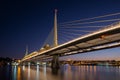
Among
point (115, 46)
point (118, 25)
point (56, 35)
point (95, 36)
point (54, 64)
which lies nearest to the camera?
point (118, 25)

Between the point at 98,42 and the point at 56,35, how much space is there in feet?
66.6

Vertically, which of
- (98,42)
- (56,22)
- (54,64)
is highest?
(56,22)

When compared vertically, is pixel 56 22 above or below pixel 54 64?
above

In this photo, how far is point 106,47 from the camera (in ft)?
162

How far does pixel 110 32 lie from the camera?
32.2 meters

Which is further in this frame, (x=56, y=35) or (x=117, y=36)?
(x=56, y=35)

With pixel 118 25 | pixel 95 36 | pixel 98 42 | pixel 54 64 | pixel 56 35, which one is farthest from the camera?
pixel 54 64

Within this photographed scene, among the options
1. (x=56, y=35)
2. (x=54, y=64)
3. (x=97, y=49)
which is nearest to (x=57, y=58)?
(x=54, y=64)

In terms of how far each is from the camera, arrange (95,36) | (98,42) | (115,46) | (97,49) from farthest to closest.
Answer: (97,49), (115,46), (98,42), (95,36)

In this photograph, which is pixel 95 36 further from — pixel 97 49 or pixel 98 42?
pixel 97 49

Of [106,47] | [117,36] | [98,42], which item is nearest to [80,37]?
[98,42]

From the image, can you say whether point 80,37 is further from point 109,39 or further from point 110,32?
point 110,32

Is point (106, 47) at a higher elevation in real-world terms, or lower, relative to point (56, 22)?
lower

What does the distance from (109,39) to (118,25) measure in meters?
9.55
